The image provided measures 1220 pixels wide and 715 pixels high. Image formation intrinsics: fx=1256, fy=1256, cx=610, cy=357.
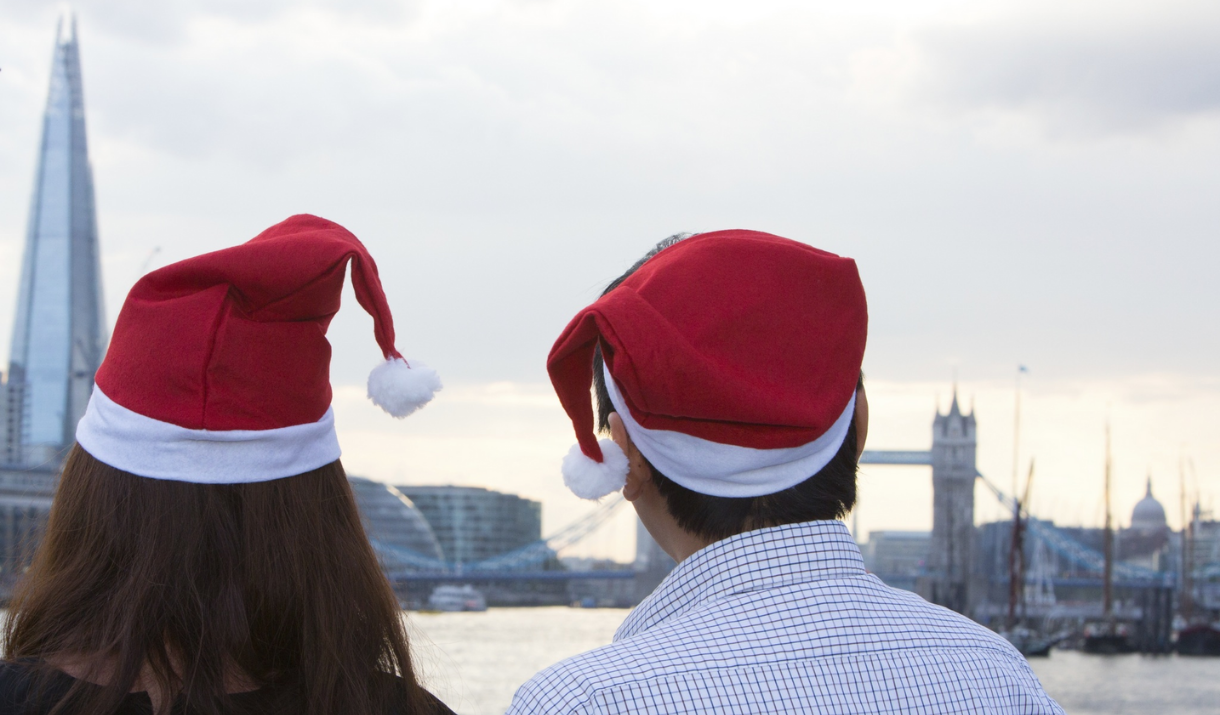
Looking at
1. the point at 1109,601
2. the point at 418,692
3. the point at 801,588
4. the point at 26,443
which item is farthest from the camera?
the point at 26,443

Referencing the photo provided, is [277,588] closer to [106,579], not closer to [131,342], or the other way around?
A: [106,579]

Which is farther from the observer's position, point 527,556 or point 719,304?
point 527,556

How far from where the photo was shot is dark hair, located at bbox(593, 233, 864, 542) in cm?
144

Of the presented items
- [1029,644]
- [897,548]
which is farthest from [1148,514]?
[1029,644]

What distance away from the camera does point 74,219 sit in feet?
238

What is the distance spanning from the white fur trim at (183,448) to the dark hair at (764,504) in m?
0.51

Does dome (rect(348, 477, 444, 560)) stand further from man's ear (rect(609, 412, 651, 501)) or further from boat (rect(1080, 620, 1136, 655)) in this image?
man's ear (rect(609, 412, 651, 501))

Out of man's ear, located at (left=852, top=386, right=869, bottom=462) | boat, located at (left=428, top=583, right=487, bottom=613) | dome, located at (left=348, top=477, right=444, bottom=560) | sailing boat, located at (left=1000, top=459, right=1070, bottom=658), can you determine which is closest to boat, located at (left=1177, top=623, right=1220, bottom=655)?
sailing boat, located at (left=1000, top=459, right=1070, bottom=658)

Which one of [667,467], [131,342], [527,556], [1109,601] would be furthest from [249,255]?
[527,556]

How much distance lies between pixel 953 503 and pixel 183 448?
226 feet

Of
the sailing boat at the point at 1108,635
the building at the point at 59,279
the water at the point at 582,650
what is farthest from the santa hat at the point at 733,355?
the building at the point at 59,279

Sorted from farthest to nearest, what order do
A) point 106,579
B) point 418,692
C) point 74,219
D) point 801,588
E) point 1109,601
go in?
point 74,219 → point 1109,601 → point 418,692 → point 106,579 → point 801,588

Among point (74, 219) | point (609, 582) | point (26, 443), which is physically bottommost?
point (609, 582)

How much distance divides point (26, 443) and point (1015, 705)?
85.5m
